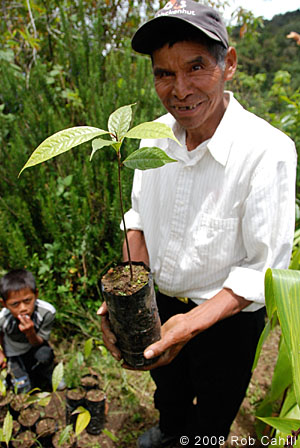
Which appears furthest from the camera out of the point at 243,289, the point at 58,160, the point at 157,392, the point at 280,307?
the point at 58,160

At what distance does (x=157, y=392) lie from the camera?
1679mm

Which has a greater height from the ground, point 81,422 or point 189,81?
point 189,81

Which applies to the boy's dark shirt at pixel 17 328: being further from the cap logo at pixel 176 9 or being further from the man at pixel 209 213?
the cap logo at pixel 176 9

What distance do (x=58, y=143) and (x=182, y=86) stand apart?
2.07ft

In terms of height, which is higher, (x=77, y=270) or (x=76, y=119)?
(x=76, y=119)

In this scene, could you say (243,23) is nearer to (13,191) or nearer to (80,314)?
(13,191)

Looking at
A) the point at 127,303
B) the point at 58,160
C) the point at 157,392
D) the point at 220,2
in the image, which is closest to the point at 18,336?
the point at 157,392

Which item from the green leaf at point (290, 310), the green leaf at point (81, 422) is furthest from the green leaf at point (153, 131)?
the green leaf at point (81, 422)

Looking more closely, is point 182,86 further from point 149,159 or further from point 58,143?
point 58,143

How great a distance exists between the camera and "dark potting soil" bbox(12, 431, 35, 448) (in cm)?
151

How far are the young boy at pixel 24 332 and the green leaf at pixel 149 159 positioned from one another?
57.6 inches

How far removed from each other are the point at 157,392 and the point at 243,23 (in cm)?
431

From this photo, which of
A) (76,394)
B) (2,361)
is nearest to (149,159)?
(76,394)

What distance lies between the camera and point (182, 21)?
3.26 ft
